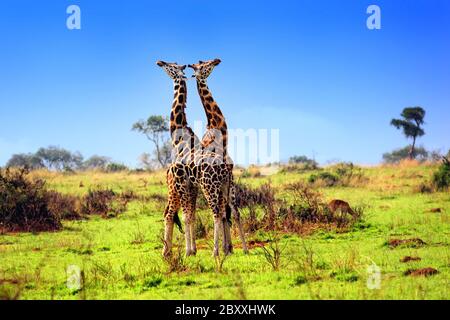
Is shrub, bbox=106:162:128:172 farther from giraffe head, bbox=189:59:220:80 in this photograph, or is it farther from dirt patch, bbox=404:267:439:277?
dirt patch, bbox=404:267:439:277

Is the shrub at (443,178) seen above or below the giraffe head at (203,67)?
below

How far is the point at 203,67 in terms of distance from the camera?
11.5 m

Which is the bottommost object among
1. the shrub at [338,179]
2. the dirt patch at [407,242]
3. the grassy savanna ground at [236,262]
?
the grassy savanna ground at [236,262]

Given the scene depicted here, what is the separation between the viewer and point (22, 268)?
1087 centimetres

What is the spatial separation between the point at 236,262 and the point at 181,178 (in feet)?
6.04

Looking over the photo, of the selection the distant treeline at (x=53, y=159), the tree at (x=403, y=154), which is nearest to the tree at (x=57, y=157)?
the distant treeline at (x=53, y=159)

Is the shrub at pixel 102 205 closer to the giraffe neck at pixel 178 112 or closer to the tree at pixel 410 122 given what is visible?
the giraffe neck at pixel 178 112

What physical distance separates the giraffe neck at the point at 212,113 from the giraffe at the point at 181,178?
37 cm

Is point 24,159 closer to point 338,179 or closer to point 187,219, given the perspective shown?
point 338,179

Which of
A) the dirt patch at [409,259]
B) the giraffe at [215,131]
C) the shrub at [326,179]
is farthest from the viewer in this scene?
the shrub at [326,179]

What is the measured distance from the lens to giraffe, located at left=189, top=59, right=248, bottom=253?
36.0ft

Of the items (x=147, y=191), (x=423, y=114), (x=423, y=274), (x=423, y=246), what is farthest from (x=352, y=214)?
(x=423, y=114)

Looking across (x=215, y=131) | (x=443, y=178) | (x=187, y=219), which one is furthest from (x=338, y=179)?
(x=187, y=219)

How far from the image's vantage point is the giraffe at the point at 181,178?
11086 mm
